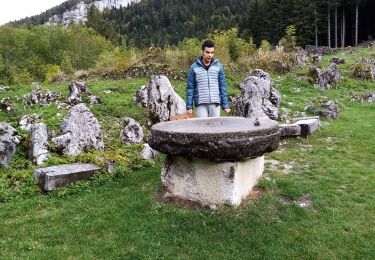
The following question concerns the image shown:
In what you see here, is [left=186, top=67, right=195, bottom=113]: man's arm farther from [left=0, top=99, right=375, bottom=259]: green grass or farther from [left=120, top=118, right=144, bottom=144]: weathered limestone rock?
[left=120, top=118, right=144, bottom=144]: weathered limestone rock

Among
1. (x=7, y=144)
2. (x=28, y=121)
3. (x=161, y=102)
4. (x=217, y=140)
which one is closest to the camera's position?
(x=217, y=140)

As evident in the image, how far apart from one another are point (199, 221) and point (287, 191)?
1.83m

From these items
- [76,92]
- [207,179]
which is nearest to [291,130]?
[207,179]

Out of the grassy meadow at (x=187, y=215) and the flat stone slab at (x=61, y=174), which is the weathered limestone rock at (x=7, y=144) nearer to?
the grassy meadow at (x=187, y=215)

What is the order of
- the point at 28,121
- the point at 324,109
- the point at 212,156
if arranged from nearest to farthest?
the point at 212,156 → the point at 28,121 → the point at 324,109

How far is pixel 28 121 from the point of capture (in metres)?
10.6

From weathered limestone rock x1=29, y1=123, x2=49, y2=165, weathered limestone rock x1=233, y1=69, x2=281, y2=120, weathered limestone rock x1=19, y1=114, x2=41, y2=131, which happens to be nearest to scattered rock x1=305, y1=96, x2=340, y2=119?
weathered limestone rock x1=233, y1=69, x2=281, y2=120

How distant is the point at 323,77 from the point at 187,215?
49.0 ft

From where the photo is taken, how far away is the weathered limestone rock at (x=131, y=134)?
389 inches

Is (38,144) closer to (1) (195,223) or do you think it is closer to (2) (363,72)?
(1) (195,223)

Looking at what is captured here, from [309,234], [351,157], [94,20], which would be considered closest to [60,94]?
[351,157]

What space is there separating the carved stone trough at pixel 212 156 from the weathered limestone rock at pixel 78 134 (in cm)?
273

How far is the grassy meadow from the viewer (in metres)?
5.57

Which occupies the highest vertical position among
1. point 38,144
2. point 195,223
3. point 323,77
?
point 323,77
